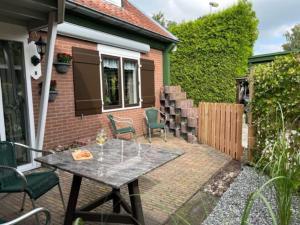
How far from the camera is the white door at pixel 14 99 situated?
3.45m

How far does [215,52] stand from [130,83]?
122 inches

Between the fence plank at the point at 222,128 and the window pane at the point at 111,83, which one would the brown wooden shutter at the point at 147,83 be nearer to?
the window pane at the point at 111,83

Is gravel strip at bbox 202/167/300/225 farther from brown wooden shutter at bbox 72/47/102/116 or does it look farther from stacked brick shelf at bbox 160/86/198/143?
brown wooden shutter at bbox 72/47/102/116

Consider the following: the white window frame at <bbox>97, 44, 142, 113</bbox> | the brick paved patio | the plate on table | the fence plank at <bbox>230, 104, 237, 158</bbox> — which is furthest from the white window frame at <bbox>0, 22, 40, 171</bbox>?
the fence plank at <bbox>230, 104, 237, 158</bbox>

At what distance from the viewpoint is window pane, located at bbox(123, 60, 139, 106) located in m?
6.12

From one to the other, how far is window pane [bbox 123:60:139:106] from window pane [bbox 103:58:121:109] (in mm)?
322

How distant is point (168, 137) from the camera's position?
20.7ft

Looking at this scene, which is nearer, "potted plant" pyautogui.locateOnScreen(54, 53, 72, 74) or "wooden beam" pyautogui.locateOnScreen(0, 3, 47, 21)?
"wooden beam" pyautogui.locateOnScreen(0, 3, 47, 21)

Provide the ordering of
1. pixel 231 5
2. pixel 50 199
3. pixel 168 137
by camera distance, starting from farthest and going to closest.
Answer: pixel 231 5 → pixel 168 137 → pixel 50 199

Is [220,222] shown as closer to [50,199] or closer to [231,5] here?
[50,199]

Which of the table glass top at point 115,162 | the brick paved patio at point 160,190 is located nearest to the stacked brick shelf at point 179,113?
the brick paved patio at point 160,190

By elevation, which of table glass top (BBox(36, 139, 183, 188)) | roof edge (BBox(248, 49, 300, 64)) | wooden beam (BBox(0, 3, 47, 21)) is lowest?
table glass top (BBox(36, 139, 183, 188))

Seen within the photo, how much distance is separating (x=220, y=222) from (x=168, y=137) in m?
4.02

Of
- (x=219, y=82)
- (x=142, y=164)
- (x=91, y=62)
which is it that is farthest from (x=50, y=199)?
(x=219, y=82)
